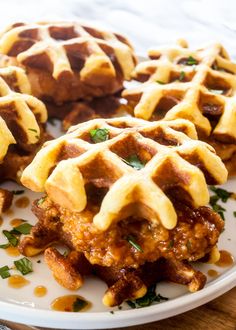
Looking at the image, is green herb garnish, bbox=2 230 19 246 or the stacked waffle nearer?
the stacked waffle

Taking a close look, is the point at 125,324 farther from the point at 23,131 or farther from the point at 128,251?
the point at 23,131

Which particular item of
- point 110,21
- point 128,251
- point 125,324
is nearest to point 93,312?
point 125,324

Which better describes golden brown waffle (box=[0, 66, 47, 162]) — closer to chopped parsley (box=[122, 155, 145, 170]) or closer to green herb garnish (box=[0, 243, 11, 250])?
green herb garnish (box=[0, 243, 11, 250])

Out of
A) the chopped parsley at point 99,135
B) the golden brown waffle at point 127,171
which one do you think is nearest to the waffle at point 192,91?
the golden brown waffle at point 127,171

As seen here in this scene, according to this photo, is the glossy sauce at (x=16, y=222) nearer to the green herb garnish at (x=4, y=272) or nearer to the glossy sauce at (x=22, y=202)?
the glossy sauce at (x=22, y=202)

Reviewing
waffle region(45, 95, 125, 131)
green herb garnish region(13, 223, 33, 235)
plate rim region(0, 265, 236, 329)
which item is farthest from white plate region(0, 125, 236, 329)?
waffle region(45, 95, 125, 131)

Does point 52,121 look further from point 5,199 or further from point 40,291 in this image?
point 40,291
